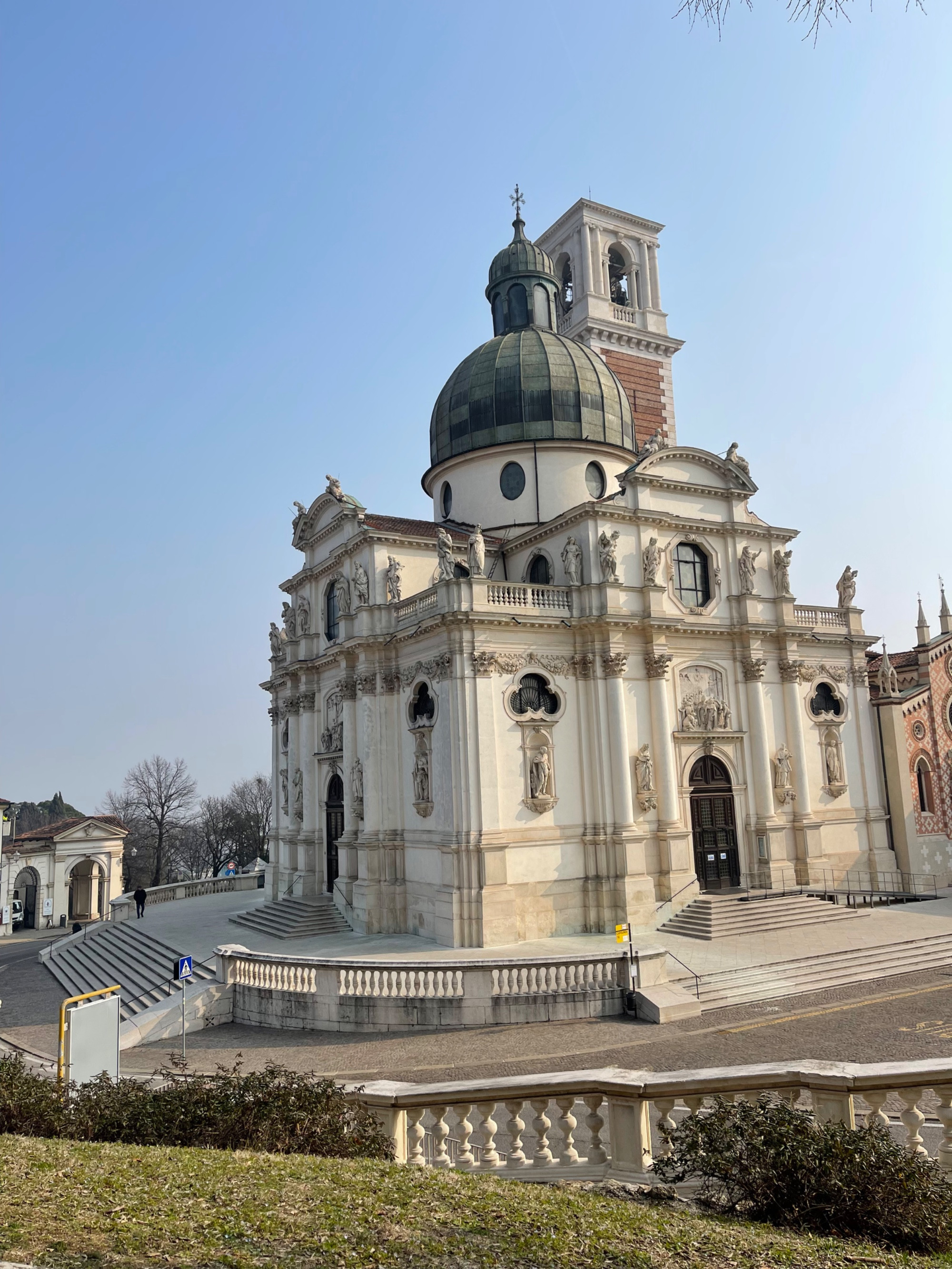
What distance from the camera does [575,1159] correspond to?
9109mm

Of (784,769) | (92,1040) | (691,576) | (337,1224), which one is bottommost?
(92,1040)

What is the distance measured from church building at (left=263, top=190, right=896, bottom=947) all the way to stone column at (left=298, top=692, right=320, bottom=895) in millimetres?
106

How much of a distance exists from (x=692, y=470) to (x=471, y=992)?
68.4 feet

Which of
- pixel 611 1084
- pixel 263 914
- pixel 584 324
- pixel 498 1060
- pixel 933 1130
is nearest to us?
pixel 611 1084

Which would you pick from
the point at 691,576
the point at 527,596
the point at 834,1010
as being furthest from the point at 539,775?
the point at 834,1010

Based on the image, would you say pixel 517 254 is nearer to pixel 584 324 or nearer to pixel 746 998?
pixel 584 324

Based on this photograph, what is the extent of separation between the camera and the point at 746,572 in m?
33.5

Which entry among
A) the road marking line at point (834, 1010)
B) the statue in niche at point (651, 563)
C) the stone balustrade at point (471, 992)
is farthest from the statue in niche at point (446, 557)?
the road marking line at point (834, 1010)

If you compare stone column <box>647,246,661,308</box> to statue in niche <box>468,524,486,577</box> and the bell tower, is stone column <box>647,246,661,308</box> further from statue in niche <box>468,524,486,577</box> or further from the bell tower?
statue in niche <box>468,524,486,577</box>

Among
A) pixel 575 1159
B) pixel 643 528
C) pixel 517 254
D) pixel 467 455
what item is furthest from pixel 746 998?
pixel 517 254

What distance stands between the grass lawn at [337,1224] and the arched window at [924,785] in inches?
1361

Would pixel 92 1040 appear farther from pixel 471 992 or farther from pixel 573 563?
pixel 573 563

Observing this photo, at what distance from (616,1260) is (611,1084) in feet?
8.70

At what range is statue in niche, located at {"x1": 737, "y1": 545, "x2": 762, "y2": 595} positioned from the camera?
33.5 meters
